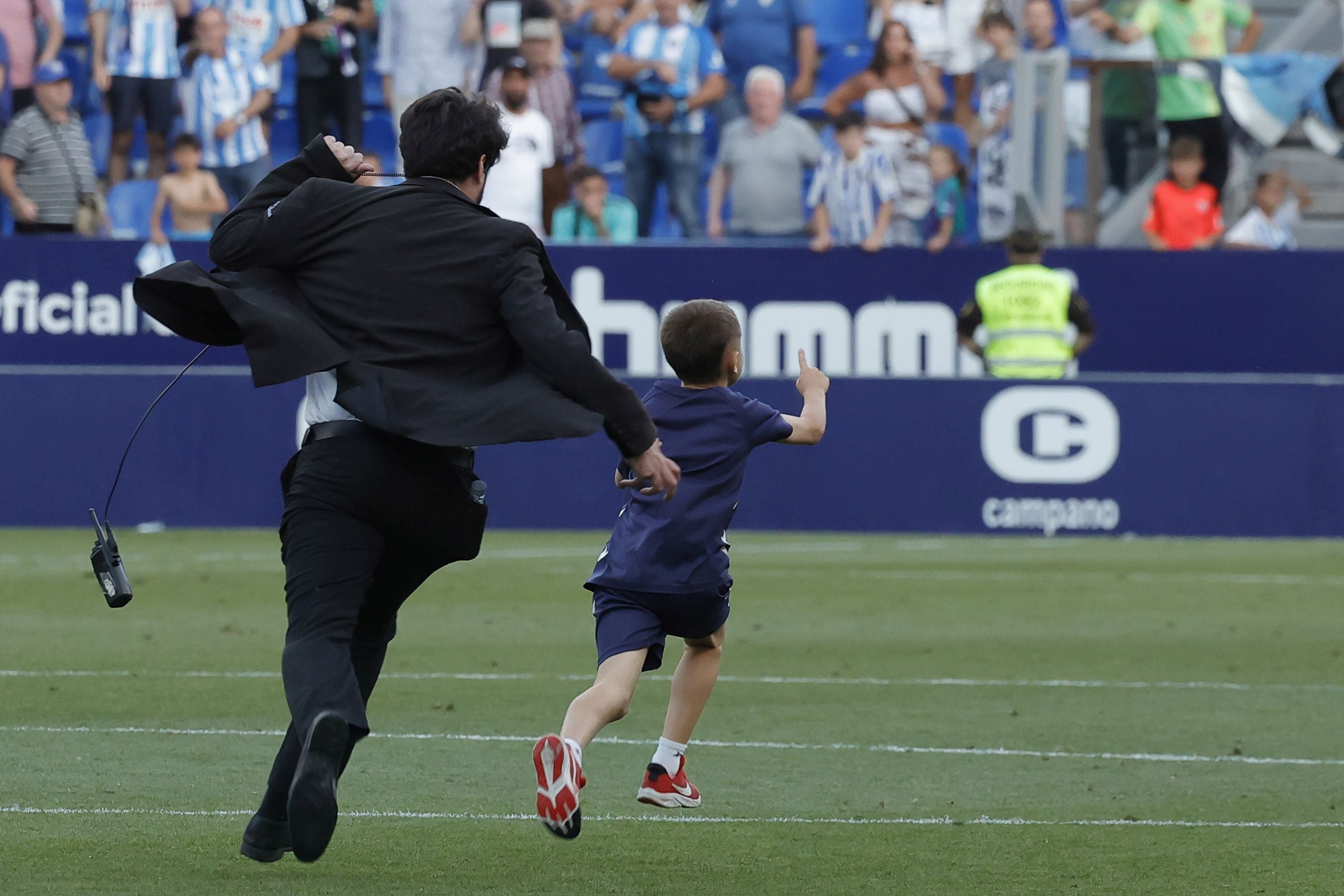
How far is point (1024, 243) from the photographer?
16922 mm

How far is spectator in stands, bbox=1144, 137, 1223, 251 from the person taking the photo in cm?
1889

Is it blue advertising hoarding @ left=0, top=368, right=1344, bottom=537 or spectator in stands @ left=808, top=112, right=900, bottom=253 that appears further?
spectator in stands @ left=808, top=112, right=900, bottom=253

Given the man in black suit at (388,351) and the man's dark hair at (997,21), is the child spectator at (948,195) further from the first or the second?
the man in black suit at (388,351)

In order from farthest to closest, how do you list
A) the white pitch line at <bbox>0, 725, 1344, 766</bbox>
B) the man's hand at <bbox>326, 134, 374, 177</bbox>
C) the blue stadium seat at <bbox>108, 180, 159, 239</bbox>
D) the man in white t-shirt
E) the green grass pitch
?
the blue stadium seat at <bbox>108, 180, 159, 239</bbox>
the man in white t-shirt
the white pitch line at <bbox>0, 725, 1344, 766</bbox>
the green grass pitch
the man's hand at <bbox>326, 134, 374, 177</bbox>

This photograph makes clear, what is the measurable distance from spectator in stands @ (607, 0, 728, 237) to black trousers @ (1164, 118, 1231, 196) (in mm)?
3784

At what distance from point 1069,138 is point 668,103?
3317 mm

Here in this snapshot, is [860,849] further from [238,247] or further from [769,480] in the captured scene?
[769,480]

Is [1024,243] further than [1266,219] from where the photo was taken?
No

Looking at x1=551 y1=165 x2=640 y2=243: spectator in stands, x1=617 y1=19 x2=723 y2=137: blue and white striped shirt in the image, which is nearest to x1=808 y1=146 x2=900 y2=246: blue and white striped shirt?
x1=617 y1=19 x2=723 y2=137: blue and white striped shirt

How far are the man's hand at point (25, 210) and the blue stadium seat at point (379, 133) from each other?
2.74 metres

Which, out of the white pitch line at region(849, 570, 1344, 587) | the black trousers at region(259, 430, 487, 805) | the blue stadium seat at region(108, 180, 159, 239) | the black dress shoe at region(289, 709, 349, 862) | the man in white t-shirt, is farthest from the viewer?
the blue stadium seat at region(108, 180, 159, 239)

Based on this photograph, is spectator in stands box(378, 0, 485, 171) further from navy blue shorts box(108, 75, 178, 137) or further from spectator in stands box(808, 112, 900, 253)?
spectator in stands box(808, 112, 900, 253)

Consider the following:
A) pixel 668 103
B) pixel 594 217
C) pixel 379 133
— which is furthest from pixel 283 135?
pixel 668 103

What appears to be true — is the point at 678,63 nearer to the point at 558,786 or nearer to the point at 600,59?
the point at 600,59
